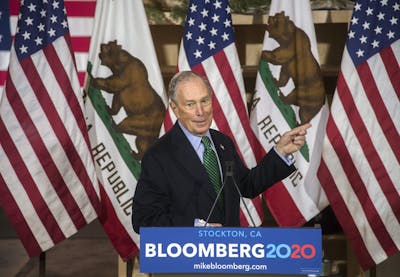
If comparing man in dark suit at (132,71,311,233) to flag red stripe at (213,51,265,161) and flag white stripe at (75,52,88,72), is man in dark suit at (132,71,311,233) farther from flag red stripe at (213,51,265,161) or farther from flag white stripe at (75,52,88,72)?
flag white stripe at (75,52,88,72)

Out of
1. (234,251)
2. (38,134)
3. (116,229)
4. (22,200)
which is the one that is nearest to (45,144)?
(38,134)

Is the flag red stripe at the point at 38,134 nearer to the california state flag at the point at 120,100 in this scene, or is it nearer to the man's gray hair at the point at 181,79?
the california state flag at the point at 120,100

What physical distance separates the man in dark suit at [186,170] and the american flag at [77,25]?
92.1 inches

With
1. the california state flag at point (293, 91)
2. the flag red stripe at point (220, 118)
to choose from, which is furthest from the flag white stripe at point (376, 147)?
the flag red stripe at point (220, 118)

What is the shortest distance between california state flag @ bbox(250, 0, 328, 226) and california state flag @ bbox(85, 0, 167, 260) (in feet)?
1.85

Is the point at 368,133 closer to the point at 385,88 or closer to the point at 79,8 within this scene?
the point at 385,88

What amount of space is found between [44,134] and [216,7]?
111 centimetres

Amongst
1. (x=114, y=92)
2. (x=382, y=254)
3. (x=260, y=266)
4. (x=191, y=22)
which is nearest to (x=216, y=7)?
(x=191, y=22)

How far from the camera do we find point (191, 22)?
13.1 feet

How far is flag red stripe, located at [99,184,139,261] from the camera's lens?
410 centimetres

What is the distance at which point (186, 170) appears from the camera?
2.50m

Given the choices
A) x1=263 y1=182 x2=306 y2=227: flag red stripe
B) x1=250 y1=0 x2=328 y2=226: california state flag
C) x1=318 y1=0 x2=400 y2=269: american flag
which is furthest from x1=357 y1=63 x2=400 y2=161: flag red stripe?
x1=263 y1=182 x2=306 y2=227: flag red stripe

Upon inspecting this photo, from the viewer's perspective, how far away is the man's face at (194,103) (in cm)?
244

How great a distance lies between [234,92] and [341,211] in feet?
2.72
